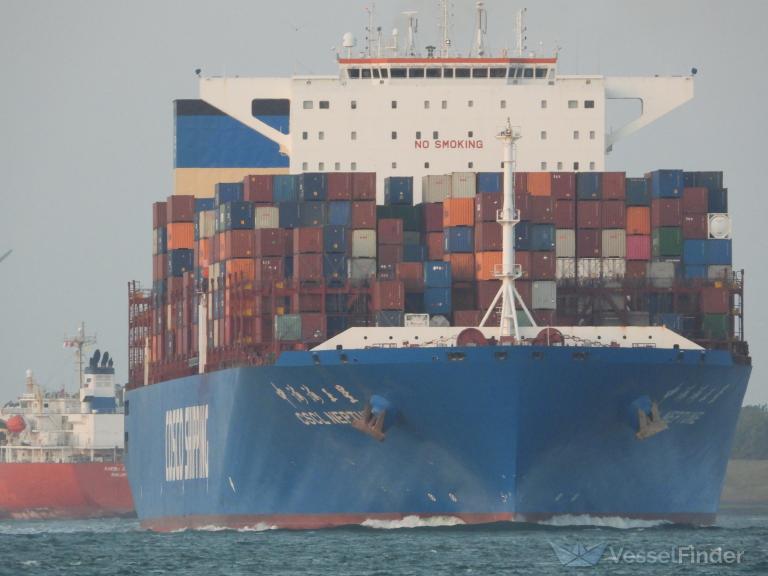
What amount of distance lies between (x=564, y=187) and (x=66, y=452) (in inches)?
2036

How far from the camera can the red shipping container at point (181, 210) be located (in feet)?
238

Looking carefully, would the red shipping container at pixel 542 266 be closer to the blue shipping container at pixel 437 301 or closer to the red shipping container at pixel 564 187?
the red shipping container at pixel 564 187

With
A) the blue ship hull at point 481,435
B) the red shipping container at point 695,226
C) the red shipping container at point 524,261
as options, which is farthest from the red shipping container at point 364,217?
the red shipping container at point 695,226

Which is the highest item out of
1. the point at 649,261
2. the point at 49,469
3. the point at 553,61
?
the point at 553,61

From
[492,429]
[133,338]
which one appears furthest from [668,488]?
[133,338]

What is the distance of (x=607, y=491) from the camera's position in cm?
6006

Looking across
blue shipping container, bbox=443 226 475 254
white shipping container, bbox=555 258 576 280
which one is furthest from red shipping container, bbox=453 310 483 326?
white shipping container, bbox=555 258 576 280

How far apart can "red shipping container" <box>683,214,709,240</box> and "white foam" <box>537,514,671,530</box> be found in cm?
850

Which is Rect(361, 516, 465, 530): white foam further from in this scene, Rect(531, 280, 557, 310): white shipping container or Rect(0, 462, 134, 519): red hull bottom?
Rect(0, 462, 134, 519): red hull bottom

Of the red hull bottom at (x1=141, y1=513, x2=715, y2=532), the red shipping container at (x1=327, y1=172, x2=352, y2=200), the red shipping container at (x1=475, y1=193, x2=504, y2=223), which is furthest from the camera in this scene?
the red shipping container at (x1=327, y1=172, x2=352, y2=200)

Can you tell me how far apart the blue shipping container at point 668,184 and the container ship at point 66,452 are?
46436 mm

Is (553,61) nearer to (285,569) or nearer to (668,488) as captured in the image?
(668,488)

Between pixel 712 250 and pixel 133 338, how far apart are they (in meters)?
23.7

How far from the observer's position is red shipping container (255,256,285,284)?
6419 cm
